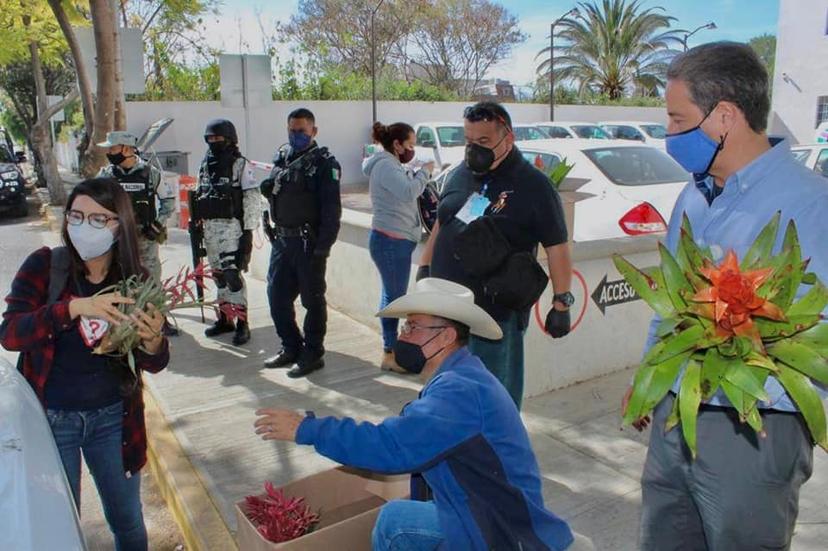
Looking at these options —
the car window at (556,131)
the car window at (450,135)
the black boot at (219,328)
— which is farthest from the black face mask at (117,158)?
the car window at (556,131)

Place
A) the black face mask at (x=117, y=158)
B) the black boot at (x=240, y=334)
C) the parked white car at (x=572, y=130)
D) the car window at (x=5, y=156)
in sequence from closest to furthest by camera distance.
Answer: the black face mask at (x=117, y=158)
the black boot at (x=240, y=334)
the car window at (x=5, y=156)
the parked white car at (x=572, y=130)

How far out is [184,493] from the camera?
3.64 m

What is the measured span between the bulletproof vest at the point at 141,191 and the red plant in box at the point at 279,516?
3584 mm

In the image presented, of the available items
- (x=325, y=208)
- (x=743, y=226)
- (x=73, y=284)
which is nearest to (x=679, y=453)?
(x=743, y=226)

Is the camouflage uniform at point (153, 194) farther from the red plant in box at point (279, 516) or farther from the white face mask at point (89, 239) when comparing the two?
the red plant in box at point (279, 516)

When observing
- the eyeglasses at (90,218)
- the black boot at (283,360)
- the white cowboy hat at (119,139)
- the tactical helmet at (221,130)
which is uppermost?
the tactical helmet at (221,130)

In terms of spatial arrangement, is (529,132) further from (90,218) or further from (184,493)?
(90,218)

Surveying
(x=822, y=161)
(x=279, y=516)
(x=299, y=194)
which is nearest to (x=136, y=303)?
(x=279, y=516)

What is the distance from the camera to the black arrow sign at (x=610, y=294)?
504cm

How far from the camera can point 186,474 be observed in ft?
12.7

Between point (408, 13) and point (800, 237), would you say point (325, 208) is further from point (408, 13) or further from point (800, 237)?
point (408, 13)

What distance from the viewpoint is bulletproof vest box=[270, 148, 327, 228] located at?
16.6ft

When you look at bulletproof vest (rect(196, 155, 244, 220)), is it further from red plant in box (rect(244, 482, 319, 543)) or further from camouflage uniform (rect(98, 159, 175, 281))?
red plant in box (rect(244, 482, 319, 543))

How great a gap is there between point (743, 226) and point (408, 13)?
121ft
